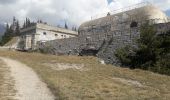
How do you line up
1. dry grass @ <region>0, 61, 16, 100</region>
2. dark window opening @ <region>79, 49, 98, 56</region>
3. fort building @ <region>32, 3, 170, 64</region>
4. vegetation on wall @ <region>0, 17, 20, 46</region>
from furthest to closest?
vegetation on wall @ <region>0, 17, 20, 46</region> → dark window opening @ <region>79, 49, 98, 56</region> → fort building @ <region>32, 3, 170, 64</region> → dry grass @ <region>0, 61, 16, 100</region>

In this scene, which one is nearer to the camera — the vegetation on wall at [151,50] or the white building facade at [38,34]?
the vegetation on wall at [151,50]

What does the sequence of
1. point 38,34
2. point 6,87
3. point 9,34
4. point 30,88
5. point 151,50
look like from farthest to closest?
point 9,34
point 38,34
point 151,50
point 6,87
point 30,88

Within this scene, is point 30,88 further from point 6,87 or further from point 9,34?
point 9,34

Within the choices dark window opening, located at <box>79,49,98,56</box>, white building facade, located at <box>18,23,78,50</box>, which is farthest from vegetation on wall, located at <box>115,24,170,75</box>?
white building facade, located at <box>18,23,78,50</box>

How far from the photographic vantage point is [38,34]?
185 feet

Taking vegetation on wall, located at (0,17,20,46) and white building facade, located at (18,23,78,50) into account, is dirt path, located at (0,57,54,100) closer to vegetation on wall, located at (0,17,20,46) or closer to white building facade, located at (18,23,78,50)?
white building facade, located at (18,23,78,50)

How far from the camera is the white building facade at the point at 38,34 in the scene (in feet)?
177

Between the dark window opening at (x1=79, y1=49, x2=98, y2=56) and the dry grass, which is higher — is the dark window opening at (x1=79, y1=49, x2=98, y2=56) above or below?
above

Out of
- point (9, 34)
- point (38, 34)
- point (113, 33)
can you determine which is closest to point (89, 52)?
point (113, 33)

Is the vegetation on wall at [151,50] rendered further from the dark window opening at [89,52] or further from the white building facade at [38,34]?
the white building facade at [38,34]

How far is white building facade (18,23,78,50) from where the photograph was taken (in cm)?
5390

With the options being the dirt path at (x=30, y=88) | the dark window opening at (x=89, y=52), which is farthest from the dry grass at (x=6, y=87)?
the dark window opening at (x=89, y=52)

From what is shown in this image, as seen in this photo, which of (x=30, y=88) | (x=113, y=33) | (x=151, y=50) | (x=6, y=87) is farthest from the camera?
(x=113, y=33)

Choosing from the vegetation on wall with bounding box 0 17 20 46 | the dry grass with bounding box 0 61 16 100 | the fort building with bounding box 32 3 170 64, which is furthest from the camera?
the vegetation on wall with bounding box 0 17 20 46
